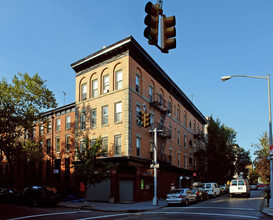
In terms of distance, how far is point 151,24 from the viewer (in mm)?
5945

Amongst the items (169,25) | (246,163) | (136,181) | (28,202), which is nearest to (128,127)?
(136,181)

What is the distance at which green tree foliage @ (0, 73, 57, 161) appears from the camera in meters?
32.0

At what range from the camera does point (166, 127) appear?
1510 inches

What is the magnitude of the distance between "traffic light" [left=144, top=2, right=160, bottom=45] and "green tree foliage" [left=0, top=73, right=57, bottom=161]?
2897 cm

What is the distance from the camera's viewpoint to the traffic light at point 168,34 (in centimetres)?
619

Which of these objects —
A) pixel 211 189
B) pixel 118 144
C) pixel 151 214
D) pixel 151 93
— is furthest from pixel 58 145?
pixel 151 214

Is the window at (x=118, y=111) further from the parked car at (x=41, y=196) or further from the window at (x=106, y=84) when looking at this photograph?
the parked car at (x=41, y=196)

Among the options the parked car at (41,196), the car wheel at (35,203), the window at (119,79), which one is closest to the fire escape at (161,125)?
the window at (119,79)

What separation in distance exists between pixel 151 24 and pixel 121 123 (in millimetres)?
24336

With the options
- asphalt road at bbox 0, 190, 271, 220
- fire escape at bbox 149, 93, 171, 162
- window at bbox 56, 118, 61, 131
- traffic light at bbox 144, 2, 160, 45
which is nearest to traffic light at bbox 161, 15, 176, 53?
traffic light at bbox 144, 2, 160, 45

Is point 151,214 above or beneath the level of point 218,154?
beneath

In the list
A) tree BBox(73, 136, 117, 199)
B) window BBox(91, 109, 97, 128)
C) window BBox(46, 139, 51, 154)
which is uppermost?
window BBox(91, 109, 97, 128)

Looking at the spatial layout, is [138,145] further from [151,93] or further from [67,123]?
[67,123]

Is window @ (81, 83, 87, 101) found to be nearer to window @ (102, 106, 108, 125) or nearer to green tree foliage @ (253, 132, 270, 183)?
window @ (102, 106, 108, 125)
